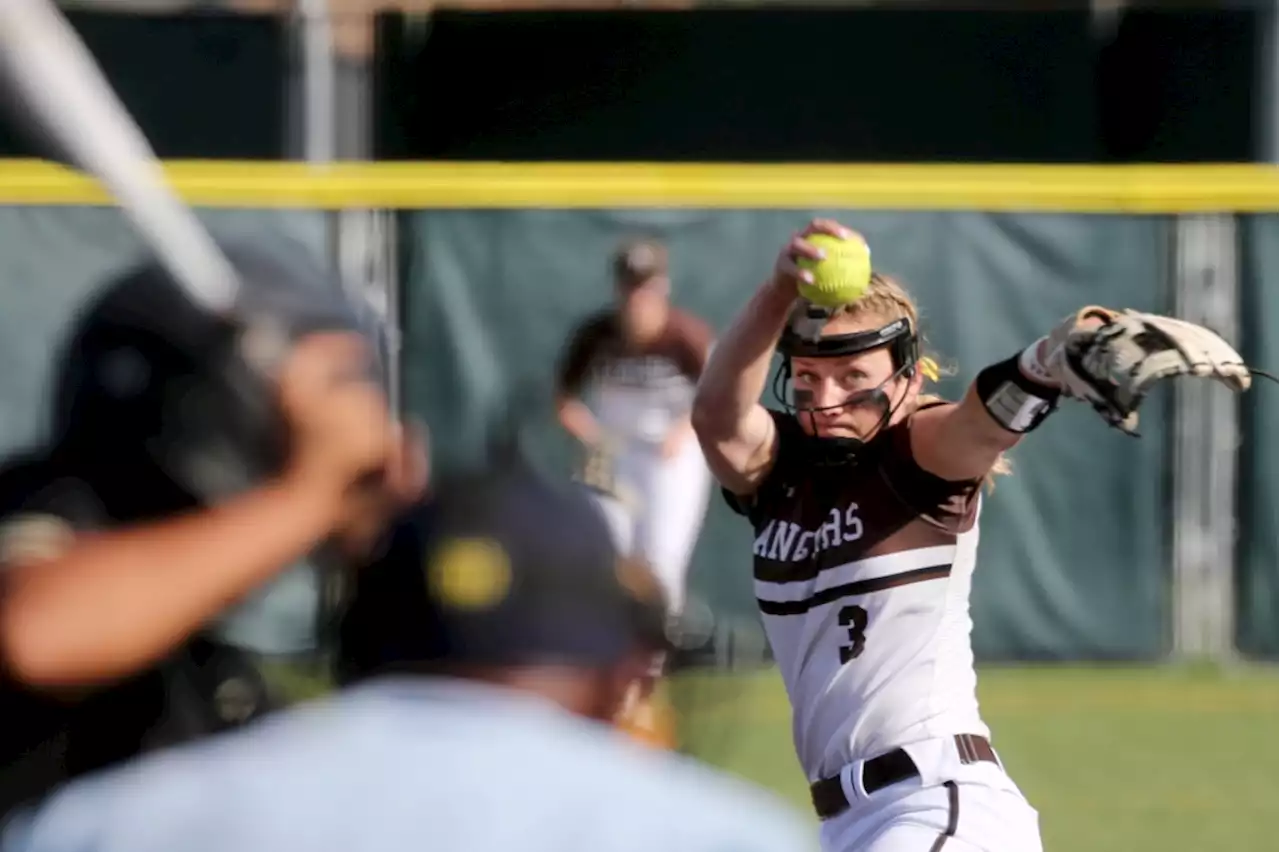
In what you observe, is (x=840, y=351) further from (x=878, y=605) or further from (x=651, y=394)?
(x=651, y=394)

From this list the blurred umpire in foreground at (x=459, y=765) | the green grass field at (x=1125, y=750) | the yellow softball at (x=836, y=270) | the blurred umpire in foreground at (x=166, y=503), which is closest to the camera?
the blurred umpire in foreground at (x=459, y=765)

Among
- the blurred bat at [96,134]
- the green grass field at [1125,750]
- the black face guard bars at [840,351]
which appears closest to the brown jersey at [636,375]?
the green grass field at [1125,750]

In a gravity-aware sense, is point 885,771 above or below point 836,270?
below

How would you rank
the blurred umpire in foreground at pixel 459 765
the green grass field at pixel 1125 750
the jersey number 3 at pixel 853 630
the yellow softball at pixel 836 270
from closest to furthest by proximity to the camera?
the blurred umpire in foreground at pixel 459 765 → the yellow softball at pixel 836 270 → the jersey number 3 at pixel 853 630 → the green grass field at pixel 1125 750

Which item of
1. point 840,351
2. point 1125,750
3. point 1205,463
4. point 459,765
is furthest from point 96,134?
point 1205,463

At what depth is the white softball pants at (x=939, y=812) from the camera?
3.67 metres

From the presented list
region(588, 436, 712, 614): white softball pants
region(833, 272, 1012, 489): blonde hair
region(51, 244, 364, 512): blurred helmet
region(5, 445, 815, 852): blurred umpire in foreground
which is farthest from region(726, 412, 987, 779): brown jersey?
region(588, 436, 712, 614): white softball pants

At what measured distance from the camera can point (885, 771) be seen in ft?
12.4

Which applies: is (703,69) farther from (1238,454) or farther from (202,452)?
(202,452)

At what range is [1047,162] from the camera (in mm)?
15617

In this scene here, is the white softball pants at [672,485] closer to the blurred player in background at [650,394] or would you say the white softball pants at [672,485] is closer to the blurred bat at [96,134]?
the blurred player in background at [650,394]

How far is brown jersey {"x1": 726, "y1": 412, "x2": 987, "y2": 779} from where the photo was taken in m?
3.85

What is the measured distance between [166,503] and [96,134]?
1.10ft

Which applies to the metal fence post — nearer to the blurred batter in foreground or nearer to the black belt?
the blurred batter in foreground
